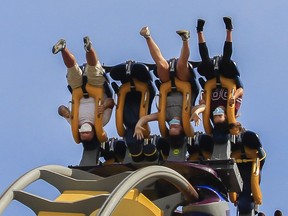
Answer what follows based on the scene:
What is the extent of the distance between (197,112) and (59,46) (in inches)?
74.4

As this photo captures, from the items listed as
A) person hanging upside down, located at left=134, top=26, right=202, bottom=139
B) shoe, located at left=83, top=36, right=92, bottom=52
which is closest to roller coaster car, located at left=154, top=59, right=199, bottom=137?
person hanging upside down, located at left=134, top=26, right=202, bottom=139

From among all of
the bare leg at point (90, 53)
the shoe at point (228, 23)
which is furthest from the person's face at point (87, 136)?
the shoe at point (228, 23)

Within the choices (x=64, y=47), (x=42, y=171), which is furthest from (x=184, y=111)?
(x=42, y=171)

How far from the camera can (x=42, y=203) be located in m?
6.77

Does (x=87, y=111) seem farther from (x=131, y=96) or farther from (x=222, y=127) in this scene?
(x=222, y=127)

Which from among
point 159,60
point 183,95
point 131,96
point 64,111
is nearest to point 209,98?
point 183,95

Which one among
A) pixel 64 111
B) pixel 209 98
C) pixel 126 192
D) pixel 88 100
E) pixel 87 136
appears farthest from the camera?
pixel 64 111

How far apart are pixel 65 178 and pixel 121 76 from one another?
7.36 feet

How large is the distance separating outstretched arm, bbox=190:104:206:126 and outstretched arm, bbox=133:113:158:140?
53 centimetres

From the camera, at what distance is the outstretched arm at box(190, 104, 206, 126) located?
332 inches

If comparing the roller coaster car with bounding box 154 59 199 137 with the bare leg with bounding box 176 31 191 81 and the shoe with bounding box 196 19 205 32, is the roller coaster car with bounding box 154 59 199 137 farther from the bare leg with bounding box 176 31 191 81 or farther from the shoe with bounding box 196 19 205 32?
the shoe with bounding box 196 19 205 32

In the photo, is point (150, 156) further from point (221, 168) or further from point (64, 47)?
point (64, 47)

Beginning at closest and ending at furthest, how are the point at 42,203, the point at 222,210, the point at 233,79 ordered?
1. the point at 42,203
2. the point at 222,210
3. the point at 233,79

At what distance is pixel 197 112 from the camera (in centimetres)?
852
